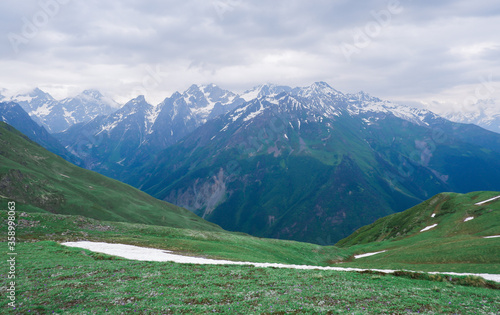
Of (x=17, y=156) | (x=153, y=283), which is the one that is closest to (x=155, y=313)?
(x=153, y=283)

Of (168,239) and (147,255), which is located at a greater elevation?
(147,255)

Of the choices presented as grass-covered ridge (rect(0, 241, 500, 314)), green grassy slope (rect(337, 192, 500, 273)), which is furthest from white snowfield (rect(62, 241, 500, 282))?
green grassy slope (rect(337, 192, 500, 273))

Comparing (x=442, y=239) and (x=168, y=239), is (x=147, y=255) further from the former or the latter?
(x=442, y=239)

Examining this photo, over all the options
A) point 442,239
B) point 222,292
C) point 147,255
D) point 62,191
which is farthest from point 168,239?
point 62,191

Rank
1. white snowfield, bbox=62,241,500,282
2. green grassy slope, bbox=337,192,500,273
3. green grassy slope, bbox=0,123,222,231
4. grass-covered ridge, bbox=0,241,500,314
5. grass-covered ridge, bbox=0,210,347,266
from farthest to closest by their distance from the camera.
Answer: green grassy slope, bbox=0,123,222,231 → grass-covered ridge, bbox=0,210,347,266 → green grassy slope, bbox=337,192,500,273 → white snowfield, bbox=62,241,500,282 → grass-covered ridge, bbox=0,241,500,314

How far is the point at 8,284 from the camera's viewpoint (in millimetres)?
26438

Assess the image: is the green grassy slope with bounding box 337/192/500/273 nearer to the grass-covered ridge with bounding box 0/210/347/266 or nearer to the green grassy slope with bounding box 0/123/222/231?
the grass-covered ridge with bounding box 0/210/347/266

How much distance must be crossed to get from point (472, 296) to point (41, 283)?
4127cm

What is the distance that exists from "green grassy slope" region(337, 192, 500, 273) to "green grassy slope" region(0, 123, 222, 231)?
114 meters

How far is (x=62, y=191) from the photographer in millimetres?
147625

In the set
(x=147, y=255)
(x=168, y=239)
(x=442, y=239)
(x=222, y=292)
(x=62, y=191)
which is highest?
(x=62, y=191)

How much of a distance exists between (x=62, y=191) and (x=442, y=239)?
173m

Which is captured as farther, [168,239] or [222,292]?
[168,239]

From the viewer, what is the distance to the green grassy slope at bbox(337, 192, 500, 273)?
150 ft
